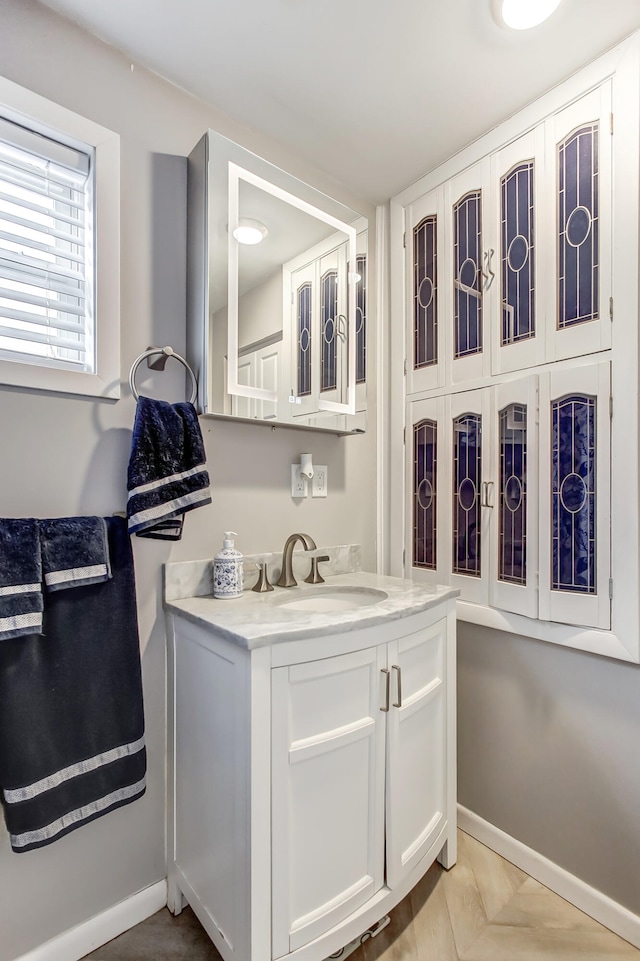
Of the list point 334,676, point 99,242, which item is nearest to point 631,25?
point 99,242

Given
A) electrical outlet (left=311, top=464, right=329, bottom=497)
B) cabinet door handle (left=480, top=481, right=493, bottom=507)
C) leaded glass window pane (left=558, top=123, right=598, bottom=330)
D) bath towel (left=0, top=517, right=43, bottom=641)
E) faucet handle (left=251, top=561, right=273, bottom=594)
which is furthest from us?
electrical outlet (left=311, top=464, right=329, bottom=497)

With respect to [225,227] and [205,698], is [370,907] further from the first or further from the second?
[225,227]

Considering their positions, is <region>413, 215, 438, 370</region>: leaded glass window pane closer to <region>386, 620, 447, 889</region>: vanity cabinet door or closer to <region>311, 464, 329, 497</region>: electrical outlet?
<region>311, 464, 329, 497</region>: electrical outlet

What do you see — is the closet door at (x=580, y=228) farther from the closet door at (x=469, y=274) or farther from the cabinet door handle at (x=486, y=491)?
the cabinet door handle at (x=486, y=491)

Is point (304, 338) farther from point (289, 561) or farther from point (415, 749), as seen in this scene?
point (415, 749)

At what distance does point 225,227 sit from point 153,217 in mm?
217

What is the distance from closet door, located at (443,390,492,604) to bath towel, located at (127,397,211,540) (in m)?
0.99

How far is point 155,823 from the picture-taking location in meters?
1.39

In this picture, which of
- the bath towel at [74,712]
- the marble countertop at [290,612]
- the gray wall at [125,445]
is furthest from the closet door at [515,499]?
the bath towel at [74,712]

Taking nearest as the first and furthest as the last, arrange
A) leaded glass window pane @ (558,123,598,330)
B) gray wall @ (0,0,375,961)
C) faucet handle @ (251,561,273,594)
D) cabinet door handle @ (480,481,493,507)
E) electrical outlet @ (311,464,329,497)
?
1. gray wall @ (0,0,375,961)
2. leaded glass window pane @ (558,123,598,330)
3. faucet handle @ (251,561,273,594)
4. cabinet door handle @ (480,481,493,507)
5. electrical outlet @ (311,464,329,497)

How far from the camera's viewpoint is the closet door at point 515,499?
1.56 meters

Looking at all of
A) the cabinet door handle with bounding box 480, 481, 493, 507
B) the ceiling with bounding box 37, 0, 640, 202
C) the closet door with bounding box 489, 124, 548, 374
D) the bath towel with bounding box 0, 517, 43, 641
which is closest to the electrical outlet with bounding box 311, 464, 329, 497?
the cabinet door handle with bounding box 480, 481, 493, 507

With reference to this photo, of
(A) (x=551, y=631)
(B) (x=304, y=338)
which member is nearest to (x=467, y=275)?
(B) (x=304, y=338)

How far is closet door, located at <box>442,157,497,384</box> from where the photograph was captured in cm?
171
